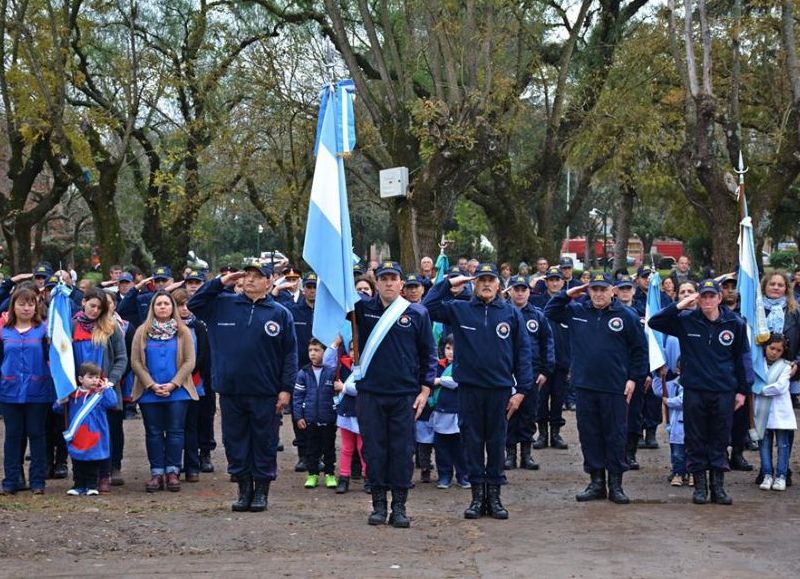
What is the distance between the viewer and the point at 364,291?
Answer: 12.0 meters

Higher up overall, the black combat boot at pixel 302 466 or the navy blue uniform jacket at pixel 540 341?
the navy blue uniform jacket at pixel 540 341

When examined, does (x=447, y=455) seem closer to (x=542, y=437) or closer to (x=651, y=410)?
(x=542, y=437)

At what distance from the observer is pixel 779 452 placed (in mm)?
11391

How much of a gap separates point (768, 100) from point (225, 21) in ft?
46.7

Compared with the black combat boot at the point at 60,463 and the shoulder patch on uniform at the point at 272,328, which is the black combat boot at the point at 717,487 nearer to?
the shoulder patch on uniform at the point at 272,328

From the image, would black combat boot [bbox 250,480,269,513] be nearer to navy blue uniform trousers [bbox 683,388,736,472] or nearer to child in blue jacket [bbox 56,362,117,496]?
child in blue jacket [bbox 56,362,117,496]

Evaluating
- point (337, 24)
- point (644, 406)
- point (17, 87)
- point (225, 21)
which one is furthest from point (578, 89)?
point (644, 406)

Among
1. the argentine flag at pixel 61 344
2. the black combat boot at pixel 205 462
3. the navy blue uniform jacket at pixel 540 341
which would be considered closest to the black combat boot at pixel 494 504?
the navy blue uniform jacket at pixel 540 341

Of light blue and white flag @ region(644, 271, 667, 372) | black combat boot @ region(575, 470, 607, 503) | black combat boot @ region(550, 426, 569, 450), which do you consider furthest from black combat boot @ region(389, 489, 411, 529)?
black combat boot @ region(550, 426, 569, 450)

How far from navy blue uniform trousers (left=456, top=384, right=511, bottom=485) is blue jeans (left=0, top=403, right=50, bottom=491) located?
3.94 metres

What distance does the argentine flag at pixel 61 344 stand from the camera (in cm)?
1070

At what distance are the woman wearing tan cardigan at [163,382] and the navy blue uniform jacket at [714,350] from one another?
4456 millimetres

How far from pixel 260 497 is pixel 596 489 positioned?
10.1 ft

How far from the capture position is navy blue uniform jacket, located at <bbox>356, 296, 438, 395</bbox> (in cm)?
937
